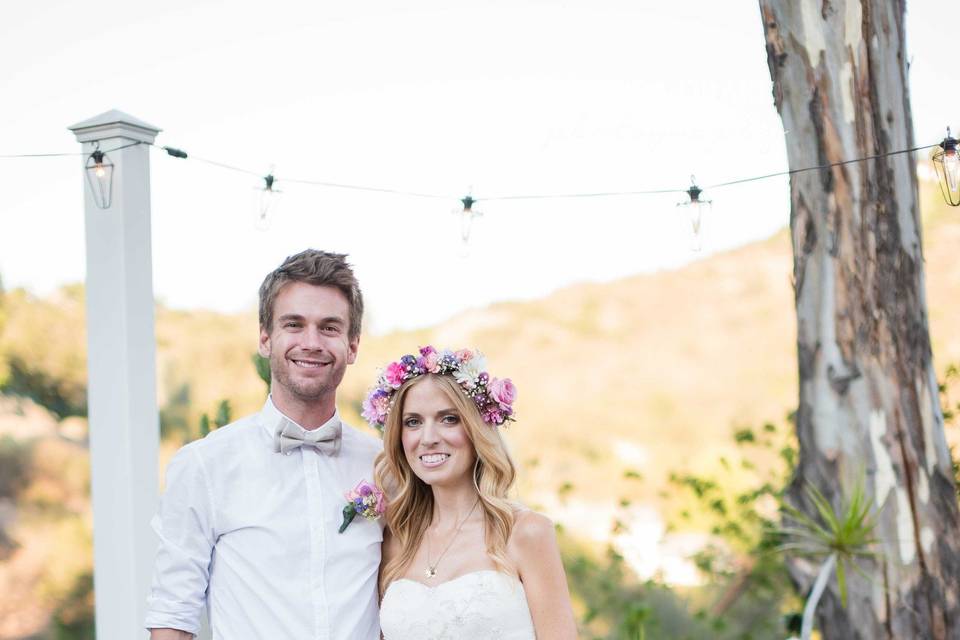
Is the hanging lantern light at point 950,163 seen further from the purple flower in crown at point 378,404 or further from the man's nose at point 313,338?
the man's nose at point 313,338

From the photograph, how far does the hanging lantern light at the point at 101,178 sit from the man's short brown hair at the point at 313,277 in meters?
0.71

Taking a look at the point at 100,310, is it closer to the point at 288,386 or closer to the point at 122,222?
the point at 122,222

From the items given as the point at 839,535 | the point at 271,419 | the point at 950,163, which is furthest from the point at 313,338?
the point at 950,163

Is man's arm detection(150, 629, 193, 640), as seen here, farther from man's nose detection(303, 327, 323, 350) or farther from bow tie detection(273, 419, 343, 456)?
man's nose detection(303, 327, 323, 350)

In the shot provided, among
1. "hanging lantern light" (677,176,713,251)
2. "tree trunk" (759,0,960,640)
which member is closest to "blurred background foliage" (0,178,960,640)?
"tree trunk" (759,0,960,640)

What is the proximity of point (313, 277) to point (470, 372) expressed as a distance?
0.46 metres

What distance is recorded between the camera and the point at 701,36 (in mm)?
9250

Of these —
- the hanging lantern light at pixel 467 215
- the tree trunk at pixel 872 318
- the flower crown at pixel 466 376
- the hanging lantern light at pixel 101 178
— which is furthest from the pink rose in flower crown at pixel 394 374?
the tree trunk at pixel 872 318

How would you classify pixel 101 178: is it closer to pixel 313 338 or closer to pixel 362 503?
pixel 313 338

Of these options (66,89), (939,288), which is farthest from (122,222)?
(939,288)

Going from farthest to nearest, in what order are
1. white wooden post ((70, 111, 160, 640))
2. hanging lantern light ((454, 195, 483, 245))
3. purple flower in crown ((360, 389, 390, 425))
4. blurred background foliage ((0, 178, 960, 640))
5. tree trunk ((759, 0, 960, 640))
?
blurred background foliage ((0, 178, 960, 640)) → hanging lantern light ((454, 195, 483, 245)) → tree trunk ((759, 0, 960, 640)) → white wooden post ((70, 111, 160, 640)) → purple flower in crown ((360, 389, 390, 425))

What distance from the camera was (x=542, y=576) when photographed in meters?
2.47

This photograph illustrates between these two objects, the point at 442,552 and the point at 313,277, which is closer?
the point at 313,277

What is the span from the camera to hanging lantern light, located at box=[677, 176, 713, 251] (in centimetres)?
351
